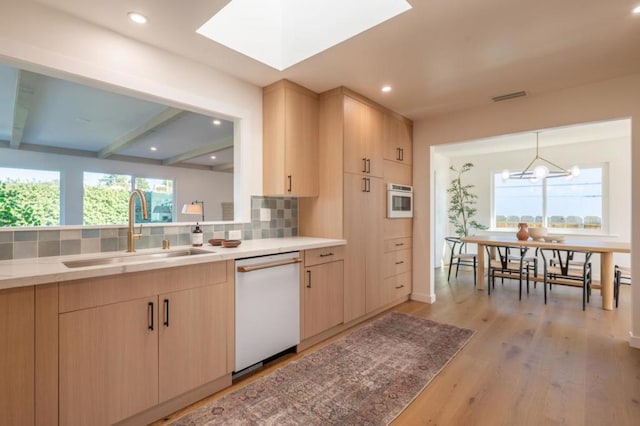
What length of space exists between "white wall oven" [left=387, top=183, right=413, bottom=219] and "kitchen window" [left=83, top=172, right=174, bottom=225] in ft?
14.3

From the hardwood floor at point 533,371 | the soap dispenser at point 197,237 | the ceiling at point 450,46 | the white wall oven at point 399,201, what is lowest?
the hardwood floor at point 533,371

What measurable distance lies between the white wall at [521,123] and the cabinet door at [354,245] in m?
1.15

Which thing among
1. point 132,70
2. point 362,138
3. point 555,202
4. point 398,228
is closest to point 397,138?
point 362,138

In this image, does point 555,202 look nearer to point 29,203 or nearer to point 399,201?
point 399,201

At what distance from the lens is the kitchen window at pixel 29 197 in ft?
15.9

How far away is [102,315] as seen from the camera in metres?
1.48

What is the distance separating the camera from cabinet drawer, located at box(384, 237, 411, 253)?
3.53 meters

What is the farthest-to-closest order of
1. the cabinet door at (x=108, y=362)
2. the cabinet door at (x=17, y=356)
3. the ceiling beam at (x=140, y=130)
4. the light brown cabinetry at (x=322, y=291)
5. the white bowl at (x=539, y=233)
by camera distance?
the white bowl at (x=539, y=233), the ceiling beam at (x=140, y=130), the light brown cabinetry at (x=322, y=291), the cabinet door at (x=108, y=362), the cabinet door at (x=17, y=356)

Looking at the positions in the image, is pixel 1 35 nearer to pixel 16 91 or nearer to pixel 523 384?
pixel 16 91

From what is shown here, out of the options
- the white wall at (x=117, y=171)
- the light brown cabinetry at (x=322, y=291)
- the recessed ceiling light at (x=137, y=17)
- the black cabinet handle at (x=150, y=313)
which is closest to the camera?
the black cabinet handle at (x=150, y=313)

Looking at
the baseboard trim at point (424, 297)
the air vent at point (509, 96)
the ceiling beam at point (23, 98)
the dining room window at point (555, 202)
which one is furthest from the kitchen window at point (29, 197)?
the dining room window at point (555, 202)

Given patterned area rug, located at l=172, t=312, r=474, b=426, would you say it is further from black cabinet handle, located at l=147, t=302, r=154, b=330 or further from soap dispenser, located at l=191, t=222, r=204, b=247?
soap dispenser, located at l=191, t=222, r=204, b=247

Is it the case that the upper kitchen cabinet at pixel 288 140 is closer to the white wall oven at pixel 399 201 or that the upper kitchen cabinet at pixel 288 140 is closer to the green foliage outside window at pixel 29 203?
the white wall oven at pixel 399 201

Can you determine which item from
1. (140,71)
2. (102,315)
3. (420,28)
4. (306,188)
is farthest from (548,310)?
(140,71)
